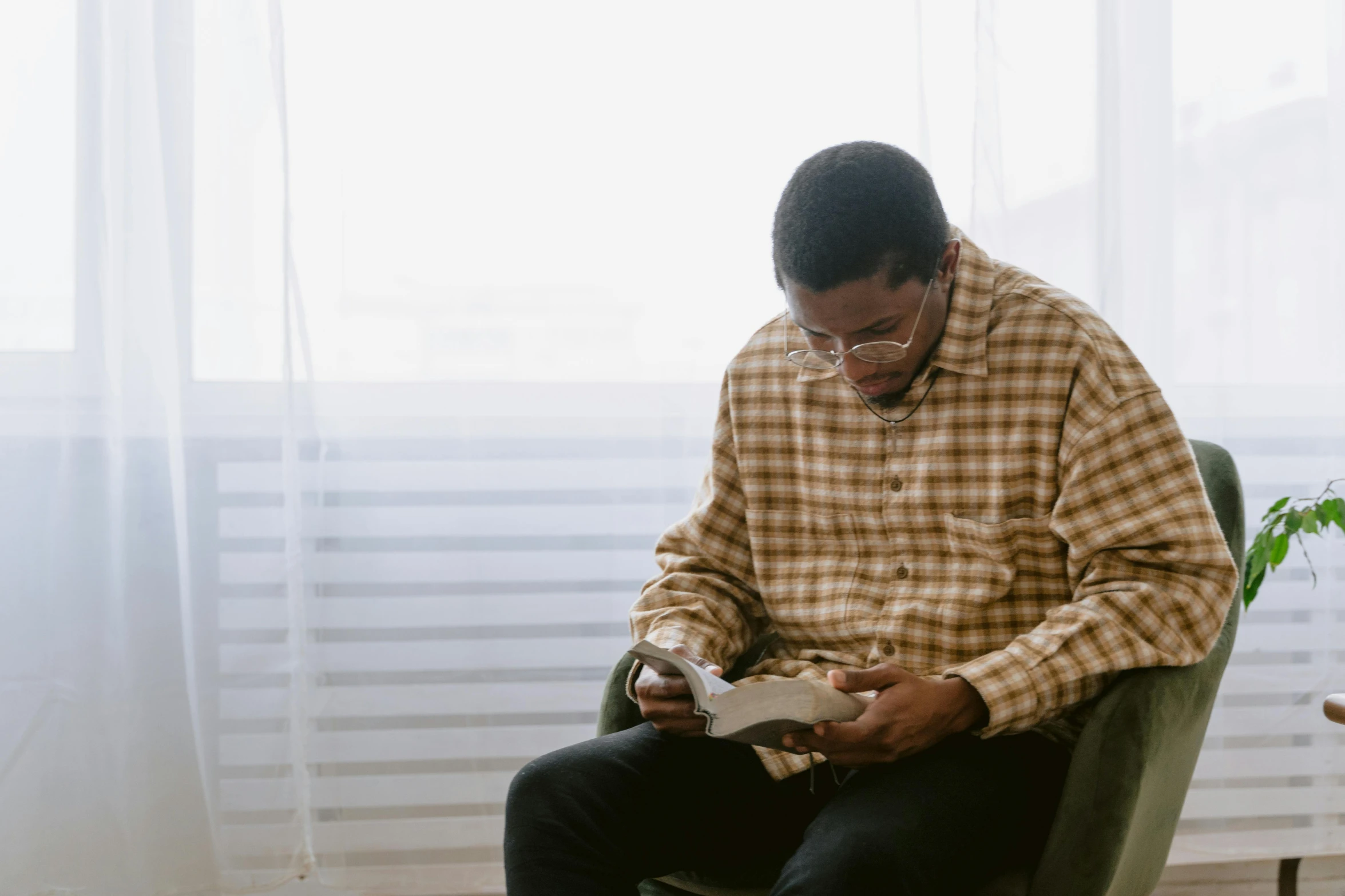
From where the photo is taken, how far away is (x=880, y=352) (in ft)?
3.97

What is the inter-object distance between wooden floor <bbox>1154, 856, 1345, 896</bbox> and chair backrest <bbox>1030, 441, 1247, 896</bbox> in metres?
1.02

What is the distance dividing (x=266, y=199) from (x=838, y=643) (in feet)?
4.02

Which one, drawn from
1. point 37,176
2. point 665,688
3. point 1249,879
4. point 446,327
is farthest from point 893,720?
point 37,176

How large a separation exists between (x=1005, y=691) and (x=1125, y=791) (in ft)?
0.45

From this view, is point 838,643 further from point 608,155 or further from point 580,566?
point 608,155

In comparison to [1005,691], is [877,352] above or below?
above

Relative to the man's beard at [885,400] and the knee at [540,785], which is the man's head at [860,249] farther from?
the knee at [540,785]

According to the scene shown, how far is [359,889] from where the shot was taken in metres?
1.96

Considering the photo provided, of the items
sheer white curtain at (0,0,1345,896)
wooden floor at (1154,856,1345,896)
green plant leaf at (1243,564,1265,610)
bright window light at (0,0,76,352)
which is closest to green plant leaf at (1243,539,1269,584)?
green plant leaf at (1243,564,1265,610)

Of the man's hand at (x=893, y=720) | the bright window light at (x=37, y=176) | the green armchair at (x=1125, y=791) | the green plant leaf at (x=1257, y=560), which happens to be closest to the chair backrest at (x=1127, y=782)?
the green armchair at (x=1125, y=791)

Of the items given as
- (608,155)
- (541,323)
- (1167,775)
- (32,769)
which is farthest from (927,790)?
(32,769)

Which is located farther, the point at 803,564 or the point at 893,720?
the point at 803,564

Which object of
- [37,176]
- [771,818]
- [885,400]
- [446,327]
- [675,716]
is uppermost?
[37,176]

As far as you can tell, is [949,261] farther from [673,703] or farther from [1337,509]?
[1337,509]
